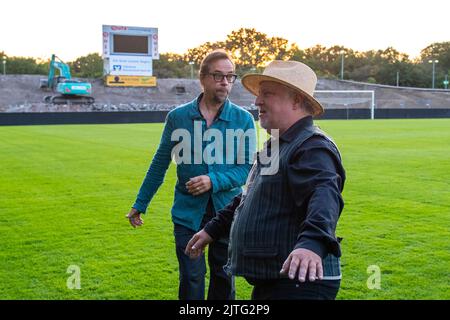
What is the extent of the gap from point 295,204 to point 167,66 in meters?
111

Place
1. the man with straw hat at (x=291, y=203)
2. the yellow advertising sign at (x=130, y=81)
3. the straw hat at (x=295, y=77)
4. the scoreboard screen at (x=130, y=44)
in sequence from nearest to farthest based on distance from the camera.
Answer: the man with straw hat at (x=291, y=203)
the straw hat at (x=295, y=77)
the scoreboard screen at (x=130, y=44)
the yellow advertising sign at (x=130, y=81)

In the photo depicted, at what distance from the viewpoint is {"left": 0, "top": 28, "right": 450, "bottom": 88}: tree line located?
10281 centimetres

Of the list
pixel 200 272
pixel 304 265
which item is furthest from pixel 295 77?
pixel 200 272

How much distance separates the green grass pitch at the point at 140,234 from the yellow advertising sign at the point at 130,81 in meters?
54.0

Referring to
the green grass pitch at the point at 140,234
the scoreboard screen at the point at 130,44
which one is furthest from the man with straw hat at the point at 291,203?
the scoreboard screen at the point at 130,44

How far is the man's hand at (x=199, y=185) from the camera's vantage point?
4.57 metres

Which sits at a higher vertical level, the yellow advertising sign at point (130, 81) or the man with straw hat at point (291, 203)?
the yellow advertising sign at point (130, 81)

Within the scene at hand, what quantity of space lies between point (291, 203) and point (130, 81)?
69.0m

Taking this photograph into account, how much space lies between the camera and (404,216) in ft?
30.2

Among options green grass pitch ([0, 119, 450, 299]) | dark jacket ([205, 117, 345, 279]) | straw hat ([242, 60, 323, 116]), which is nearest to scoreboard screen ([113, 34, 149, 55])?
green grass pitch ([0, 119, 450, 299])

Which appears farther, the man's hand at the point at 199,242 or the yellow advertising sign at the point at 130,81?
the yellow advertising sign at the point at 130,81

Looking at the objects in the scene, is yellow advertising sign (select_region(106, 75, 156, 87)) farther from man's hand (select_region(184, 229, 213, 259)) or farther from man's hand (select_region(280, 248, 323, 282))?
man's hand (select_region(280, 248, 323, 282))

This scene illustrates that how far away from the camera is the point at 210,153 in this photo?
187 inches

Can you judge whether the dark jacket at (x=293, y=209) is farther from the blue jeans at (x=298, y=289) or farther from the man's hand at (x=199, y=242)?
the man's hand at (x=199, y=242)
